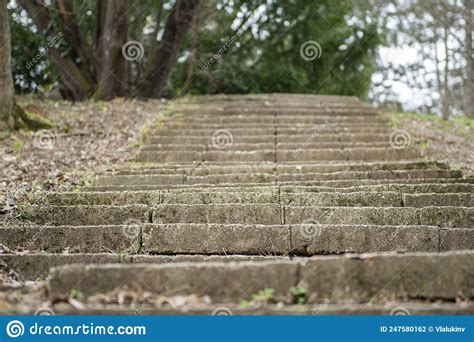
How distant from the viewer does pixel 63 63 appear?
14.6 metres

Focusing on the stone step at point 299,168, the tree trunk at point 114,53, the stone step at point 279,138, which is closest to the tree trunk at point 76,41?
the tree trunk at point 114,53

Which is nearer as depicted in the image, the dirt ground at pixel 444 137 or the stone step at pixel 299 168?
the stone step at pixel 299 168

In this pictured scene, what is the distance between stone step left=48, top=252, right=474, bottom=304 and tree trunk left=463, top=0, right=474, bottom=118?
12.2 metres

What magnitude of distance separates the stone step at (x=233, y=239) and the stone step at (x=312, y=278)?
3.78ft

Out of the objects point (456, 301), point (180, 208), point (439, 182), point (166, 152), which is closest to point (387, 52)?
point (166, 152)

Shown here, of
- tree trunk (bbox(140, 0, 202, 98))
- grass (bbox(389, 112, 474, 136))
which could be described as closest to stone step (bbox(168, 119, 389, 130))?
grass (bbox(389, 112, 474, 136))

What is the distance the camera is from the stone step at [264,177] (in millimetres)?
6910

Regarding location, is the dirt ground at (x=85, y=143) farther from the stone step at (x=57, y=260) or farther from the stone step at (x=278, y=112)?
the stone step at (x=57, y=260)

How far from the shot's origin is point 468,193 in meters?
5.59

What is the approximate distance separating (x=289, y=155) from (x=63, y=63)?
8210 millimetres

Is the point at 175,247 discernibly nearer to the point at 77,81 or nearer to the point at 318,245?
the point at 318,245

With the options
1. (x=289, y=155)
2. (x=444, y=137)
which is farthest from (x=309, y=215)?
(x=444, y=137)

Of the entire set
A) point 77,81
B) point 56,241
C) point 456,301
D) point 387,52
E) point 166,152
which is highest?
point 387,52

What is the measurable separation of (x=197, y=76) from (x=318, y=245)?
13.1 metres
